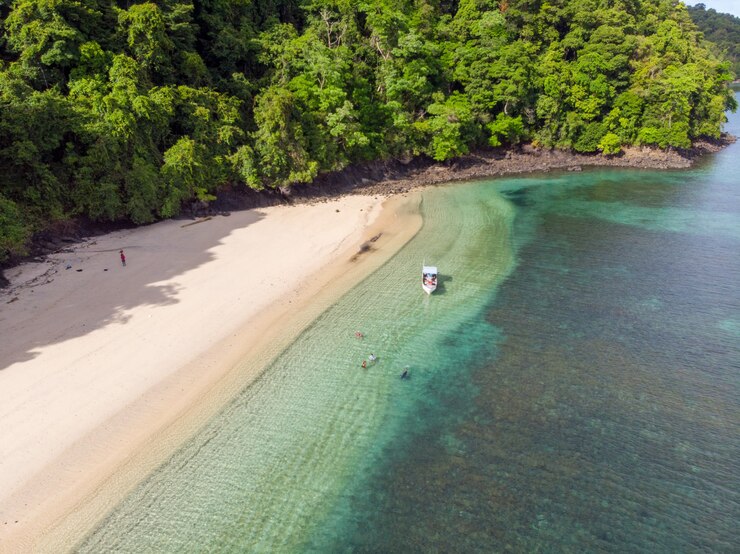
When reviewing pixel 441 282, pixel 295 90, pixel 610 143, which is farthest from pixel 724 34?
pixel 441 282

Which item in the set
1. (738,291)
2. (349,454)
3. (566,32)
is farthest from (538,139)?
(349,454)

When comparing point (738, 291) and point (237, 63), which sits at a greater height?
point (237, 63)

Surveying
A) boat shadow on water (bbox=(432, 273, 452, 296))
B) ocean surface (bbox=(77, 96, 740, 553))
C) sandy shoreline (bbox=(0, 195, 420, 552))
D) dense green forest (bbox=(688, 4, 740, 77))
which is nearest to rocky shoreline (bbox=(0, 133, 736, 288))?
sandy shoreline (bbox=(0, 195, 420, 552))

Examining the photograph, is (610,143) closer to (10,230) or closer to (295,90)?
(295,90)

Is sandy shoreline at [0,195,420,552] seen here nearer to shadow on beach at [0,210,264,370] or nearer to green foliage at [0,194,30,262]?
shadow on beach at [0,210,264,370]

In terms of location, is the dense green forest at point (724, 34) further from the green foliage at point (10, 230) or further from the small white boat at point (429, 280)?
the green foliage at point (10, 230)

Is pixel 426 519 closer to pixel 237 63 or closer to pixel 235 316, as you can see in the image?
pixel 235 316
